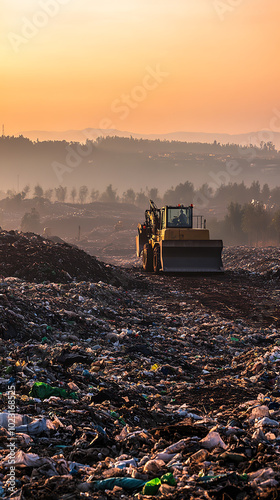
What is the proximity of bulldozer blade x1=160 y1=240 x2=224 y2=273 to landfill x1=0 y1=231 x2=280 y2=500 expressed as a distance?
4617mm

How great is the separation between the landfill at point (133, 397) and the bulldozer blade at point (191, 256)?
4617 mm

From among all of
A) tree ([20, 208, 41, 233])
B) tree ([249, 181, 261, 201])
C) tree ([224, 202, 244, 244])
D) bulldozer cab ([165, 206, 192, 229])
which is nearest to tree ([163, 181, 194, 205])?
tree ([249, 181, 261, 201])

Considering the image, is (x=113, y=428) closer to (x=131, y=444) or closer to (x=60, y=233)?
(x=131, y=444)

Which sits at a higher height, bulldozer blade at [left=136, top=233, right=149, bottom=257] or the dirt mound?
bulldozer blade at [left=136, top=233, right=149, bottom=257]

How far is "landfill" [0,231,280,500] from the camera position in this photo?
405 cm

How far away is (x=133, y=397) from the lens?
6.85 m

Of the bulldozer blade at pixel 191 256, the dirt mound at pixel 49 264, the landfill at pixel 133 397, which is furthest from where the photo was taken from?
the bulldozer blade at pixel 191 256

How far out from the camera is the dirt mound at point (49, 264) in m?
17.6

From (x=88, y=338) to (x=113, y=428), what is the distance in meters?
4.67

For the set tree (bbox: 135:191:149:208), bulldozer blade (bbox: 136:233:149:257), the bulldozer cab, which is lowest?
bulldozer blade (bbox: 136:233:149:257)

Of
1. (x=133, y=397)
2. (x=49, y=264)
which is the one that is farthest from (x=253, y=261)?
(x=133, y=397)

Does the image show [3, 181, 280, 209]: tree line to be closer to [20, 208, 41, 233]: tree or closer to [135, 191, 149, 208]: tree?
[135, 191, 149, 208]: tree

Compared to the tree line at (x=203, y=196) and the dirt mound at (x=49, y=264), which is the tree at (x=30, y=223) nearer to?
the tree line at (x=203, y=196)

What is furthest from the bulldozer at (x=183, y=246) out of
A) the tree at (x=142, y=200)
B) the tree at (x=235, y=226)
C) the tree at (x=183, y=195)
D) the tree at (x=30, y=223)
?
the tree at (x=142, y=200)
